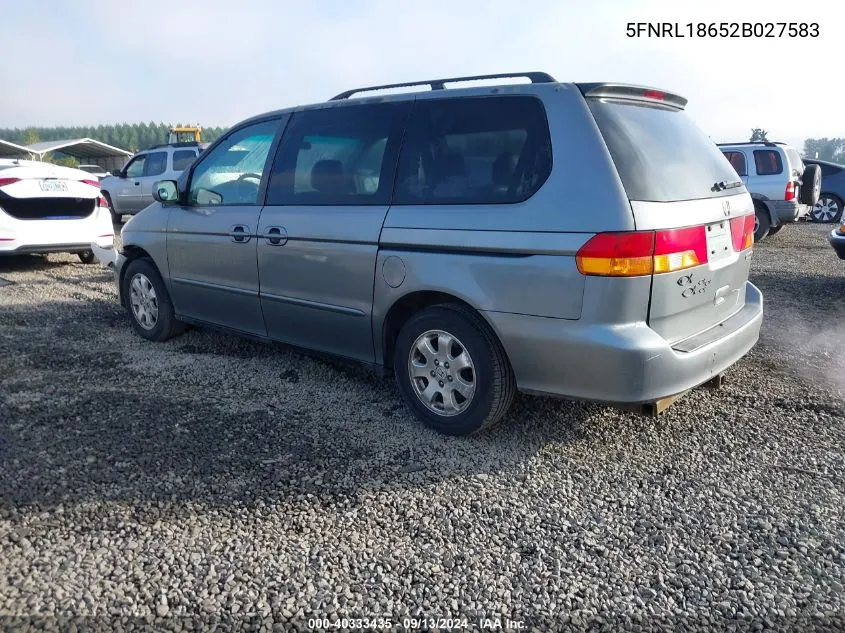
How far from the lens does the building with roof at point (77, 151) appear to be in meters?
42.8

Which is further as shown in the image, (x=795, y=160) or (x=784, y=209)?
(x=795, y=160)

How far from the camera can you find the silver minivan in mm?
2977

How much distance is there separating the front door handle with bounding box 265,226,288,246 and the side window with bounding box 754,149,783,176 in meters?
10.6

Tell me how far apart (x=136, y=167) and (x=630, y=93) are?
14009mm

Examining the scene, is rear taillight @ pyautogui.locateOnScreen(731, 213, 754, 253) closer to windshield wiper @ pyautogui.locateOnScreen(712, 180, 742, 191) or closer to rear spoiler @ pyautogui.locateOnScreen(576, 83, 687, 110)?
windshield wiper @ pyautogui.locateOnScreen(712, 180, 742, 191)

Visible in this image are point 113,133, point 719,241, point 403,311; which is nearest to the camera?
point 719,241

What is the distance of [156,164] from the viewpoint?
1459 centimetres

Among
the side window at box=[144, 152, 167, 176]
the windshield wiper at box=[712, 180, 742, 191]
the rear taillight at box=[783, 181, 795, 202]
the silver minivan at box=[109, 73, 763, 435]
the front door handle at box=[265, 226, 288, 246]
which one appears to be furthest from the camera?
the side window at box=[144, 152, 167, 176]

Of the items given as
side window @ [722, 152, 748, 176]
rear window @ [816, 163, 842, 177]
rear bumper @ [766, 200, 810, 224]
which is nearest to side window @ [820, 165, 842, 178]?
rear window @ [816, 163, 842, 177]

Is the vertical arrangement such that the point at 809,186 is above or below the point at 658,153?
below

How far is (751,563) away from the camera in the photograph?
2.54 metres

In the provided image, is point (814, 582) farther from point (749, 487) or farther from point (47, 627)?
point (47, 627)

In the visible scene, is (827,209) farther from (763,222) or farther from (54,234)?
(54,234)

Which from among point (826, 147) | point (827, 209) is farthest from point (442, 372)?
point (826, 147)
